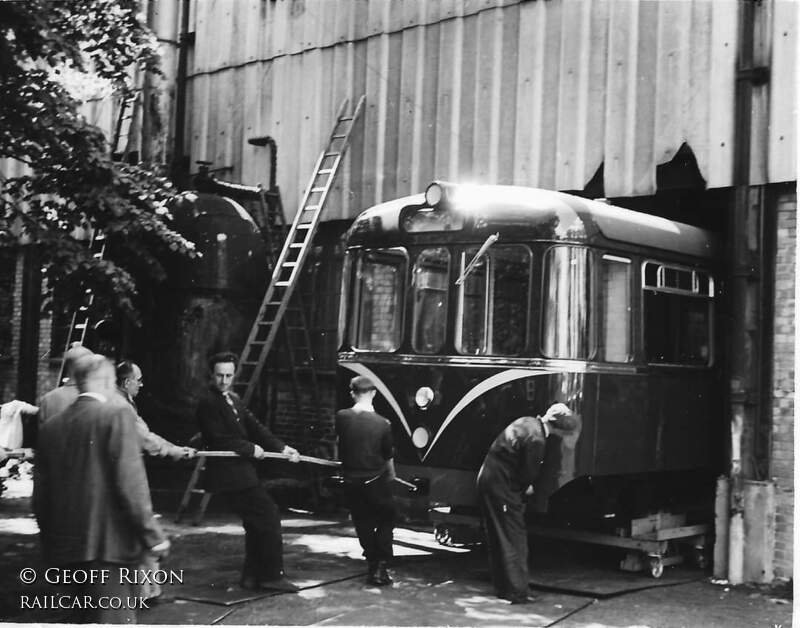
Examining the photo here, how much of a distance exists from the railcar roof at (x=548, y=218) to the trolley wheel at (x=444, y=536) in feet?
9.54

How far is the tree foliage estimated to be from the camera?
375 inches

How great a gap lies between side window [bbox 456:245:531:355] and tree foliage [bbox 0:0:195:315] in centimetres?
336

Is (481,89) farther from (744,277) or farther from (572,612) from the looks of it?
(572,612)

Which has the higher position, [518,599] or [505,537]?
[505,537]

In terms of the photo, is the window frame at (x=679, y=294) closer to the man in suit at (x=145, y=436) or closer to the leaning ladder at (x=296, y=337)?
the man in suit at (x=145, y=436)

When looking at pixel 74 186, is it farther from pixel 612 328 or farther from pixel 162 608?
pixel 612 328

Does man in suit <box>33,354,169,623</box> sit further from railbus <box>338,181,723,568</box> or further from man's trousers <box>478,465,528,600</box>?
railbus <box>338,181,723,568</box>

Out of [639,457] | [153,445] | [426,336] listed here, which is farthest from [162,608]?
[639,457]

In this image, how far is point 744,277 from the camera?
9102mm

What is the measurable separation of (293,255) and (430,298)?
4560mm

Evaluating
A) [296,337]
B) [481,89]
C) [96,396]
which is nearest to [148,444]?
[96,396]

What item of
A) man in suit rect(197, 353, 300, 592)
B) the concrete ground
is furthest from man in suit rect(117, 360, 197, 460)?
the concrete ground

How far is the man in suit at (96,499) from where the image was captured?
520 cm

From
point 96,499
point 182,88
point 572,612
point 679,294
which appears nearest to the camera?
point 96,499
